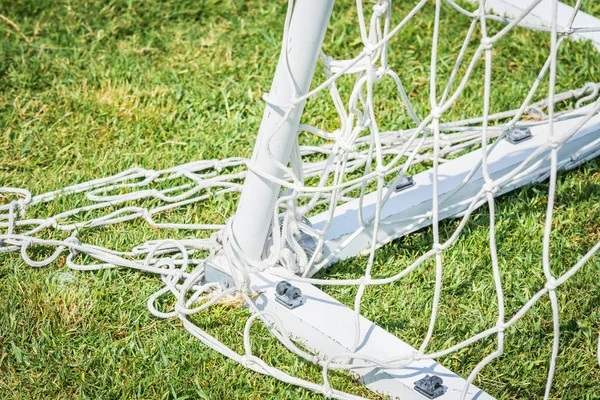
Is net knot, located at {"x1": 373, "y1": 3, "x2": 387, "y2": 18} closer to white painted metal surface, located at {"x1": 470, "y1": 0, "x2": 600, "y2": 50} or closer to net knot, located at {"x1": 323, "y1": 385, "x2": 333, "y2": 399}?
net knot, located at {"x1": 323, "y1": 385, "x2": 333, "y2": 399}

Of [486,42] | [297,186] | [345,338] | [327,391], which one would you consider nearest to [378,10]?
[486,42]

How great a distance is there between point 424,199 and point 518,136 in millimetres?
489

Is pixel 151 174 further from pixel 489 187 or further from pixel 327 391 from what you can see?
pixel 489 187

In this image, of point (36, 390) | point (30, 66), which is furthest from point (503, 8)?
point (36, 390)

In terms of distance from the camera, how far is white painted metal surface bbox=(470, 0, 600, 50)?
11.8ft

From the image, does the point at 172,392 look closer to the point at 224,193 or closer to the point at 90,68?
the point at 224,193

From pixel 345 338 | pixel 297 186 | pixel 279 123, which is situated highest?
pixel 279 123

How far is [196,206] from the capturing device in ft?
9.23

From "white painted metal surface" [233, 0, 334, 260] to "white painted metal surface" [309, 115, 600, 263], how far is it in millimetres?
243

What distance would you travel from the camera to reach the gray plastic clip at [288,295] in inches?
89.8

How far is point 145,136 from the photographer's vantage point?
317 cm

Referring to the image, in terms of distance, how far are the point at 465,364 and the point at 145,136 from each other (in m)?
1.49

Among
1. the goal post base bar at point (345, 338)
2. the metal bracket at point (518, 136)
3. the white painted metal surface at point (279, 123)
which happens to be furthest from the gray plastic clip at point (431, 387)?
the metal bracket at point (518, 136)

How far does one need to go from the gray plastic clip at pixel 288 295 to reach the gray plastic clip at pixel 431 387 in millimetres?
385
